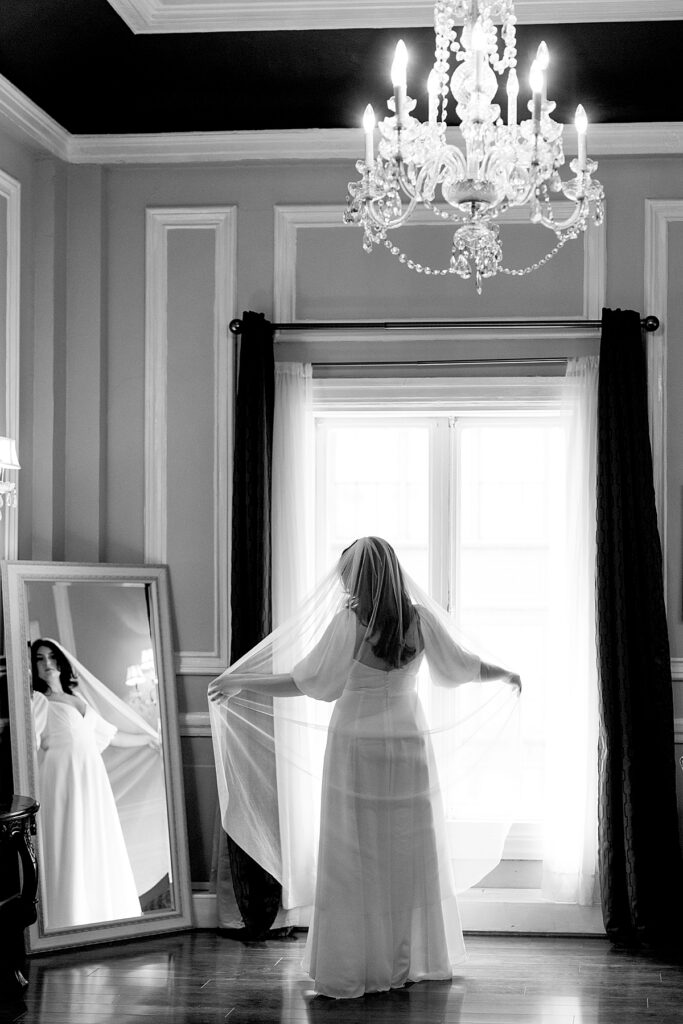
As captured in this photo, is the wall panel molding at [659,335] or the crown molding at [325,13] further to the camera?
the wall panel molding at [659,335]

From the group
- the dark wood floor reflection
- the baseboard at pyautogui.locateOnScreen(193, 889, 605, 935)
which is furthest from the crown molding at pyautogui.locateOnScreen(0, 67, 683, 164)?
the dark wood floor reflection

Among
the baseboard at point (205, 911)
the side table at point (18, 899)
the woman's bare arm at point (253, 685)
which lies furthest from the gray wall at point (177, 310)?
the side table at point (18, 899)

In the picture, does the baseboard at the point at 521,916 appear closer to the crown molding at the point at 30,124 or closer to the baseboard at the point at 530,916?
the baseboard at the point at 530,916

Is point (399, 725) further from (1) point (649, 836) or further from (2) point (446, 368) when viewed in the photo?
(2) point (446, 368)

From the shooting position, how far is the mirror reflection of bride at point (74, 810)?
13.8ft

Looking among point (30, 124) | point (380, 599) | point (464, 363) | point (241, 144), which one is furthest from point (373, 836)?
point (30, 124)

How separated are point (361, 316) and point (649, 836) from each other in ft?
8.24

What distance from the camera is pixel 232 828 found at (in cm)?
392

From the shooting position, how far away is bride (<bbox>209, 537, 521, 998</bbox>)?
3.64 metres

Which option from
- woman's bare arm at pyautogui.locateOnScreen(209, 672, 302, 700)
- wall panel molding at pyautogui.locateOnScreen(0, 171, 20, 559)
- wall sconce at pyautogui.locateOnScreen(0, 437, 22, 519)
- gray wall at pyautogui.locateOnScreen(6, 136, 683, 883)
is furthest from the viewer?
gray wall at pyautogui.locateOnScreen(6, 136, 683, 883)

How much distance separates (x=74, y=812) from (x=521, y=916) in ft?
6.27

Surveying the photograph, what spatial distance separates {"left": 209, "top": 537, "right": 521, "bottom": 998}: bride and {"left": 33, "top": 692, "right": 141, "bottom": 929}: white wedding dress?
93cm

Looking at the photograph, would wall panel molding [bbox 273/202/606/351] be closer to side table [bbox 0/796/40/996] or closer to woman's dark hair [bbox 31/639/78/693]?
woman's dark hair [bbox 31/639/78/693]

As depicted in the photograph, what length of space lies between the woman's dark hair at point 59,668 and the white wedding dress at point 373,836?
1.14 meters
